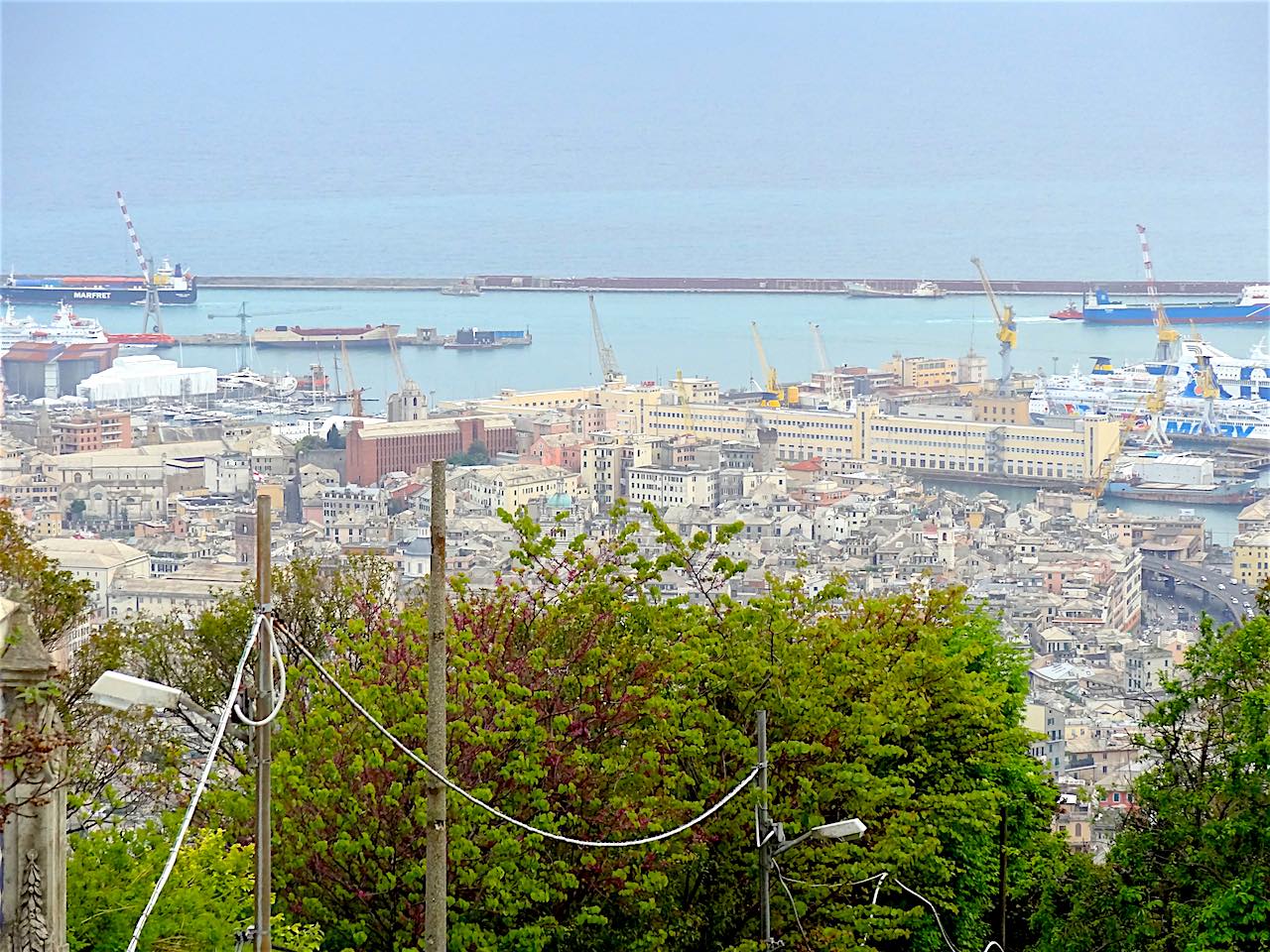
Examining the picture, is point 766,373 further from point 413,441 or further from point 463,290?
point 413,441

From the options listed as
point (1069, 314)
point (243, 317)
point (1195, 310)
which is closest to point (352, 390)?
point (243, 317)

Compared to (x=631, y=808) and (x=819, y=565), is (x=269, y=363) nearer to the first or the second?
(x=819, y=565)

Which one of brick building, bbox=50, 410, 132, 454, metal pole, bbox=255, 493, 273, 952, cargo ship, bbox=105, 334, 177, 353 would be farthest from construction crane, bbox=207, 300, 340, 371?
metal pole, bbox=255, 493, 273, 952

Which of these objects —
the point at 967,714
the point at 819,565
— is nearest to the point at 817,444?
the point at 819,565

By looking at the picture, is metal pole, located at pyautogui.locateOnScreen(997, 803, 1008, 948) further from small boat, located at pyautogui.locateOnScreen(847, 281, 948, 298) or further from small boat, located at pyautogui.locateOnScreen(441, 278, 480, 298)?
small boat, located at pyautogui.locateOnScreen(441, 278, 480, 298)

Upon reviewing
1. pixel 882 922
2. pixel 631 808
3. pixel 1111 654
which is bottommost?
pixel 1111 654

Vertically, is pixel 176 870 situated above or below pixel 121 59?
below

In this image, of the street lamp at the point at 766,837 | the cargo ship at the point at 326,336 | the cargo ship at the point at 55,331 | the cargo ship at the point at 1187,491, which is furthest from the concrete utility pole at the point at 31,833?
the cargo ship at the point at 326,336

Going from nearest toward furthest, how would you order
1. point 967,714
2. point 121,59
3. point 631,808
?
point 631,808
point 967,714
point 121,59
